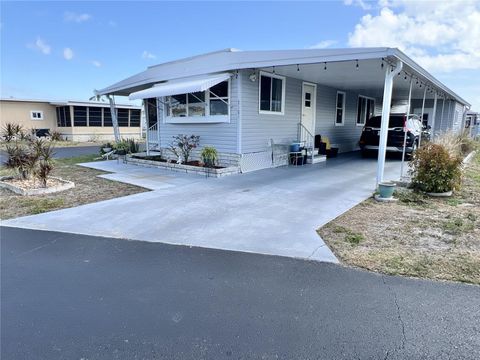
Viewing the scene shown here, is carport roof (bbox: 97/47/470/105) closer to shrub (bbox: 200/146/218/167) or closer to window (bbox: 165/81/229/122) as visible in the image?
window (bbox: 165/81/229/122)

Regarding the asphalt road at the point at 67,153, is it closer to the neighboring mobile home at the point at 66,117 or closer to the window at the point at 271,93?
the neighboring mobile home at the point at 66,117

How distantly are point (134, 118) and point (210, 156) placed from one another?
21435 mm

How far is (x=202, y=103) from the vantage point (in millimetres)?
10391

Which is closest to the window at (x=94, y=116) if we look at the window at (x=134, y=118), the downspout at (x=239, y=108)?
the window at (x=134, y=118)

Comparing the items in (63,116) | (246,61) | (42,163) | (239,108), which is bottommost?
(42,163)

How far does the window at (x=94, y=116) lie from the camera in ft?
85.8

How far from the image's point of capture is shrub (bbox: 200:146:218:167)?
9.45 meters

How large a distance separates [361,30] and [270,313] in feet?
48.6

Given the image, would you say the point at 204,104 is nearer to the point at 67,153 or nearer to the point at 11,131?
the point at 67,153

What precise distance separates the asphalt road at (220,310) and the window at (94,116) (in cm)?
2487

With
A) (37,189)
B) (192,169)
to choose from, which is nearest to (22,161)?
(37,189)

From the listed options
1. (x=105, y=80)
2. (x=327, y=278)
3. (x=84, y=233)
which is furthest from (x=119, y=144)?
(x=105, y=80)

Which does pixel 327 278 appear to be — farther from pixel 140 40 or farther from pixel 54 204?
pixel 140 40

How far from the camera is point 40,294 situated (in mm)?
2973
